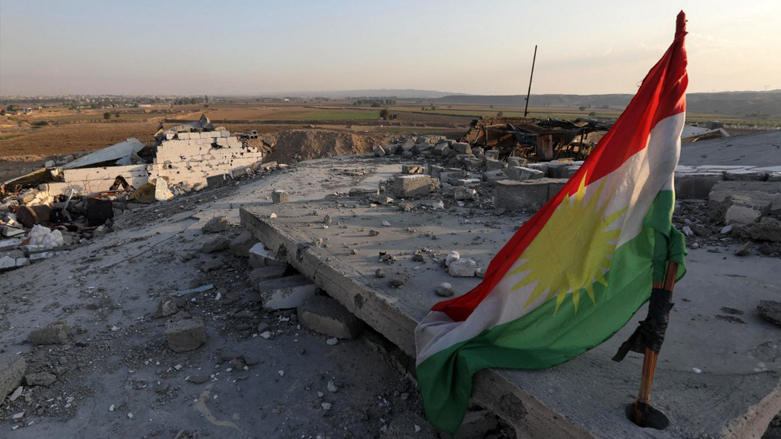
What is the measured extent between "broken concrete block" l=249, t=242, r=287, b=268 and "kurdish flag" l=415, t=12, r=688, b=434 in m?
2.91

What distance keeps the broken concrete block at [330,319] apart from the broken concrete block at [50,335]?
2.18 metres

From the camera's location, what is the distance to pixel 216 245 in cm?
603

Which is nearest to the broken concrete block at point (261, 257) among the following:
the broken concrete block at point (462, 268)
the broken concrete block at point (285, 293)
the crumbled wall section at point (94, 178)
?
the broken concrete block at point (285, 293)

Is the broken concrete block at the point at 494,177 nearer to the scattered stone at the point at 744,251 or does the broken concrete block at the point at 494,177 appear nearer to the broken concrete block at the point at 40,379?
the scattered stone at the point at 744,251

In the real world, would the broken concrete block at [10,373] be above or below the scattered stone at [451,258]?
below

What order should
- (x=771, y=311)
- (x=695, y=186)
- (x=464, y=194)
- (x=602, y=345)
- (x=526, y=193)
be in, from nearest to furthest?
(x=602, y=345) → (x=771, y=311) → (x=526, y=193) → (x=695, y=186) → (x=464, y=194)

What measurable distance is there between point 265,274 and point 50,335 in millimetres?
2042

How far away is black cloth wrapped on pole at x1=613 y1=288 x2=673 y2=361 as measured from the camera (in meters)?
1.86

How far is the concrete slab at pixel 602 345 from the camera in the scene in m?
2.14

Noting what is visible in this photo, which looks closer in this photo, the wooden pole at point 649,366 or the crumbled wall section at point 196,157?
the wooden pole at point 649,366

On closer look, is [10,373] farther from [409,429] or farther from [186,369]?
[409,429]

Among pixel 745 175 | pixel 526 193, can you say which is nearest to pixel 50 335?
pixel 526 193

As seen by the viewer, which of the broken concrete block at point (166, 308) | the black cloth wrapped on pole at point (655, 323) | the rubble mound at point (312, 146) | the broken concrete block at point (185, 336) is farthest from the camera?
the rubble mound at point (312, 146)

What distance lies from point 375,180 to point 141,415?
708cm
